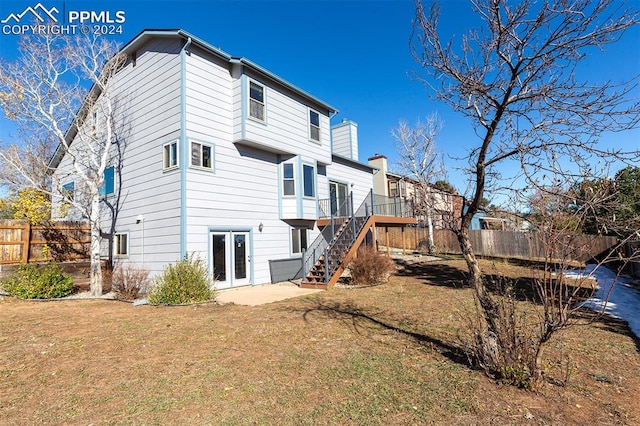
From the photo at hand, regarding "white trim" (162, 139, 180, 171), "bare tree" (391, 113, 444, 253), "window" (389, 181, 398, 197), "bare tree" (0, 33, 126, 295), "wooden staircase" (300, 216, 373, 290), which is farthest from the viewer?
"window" (389, 181, 398, 197)

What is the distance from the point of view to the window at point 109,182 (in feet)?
43.1

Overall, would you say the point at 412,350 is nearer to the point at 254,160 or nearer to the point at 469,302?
the point at 469,302

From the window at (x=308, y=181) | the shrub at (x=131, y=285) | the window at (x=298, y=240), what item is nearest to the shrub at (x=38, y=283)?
the shrub at (x=131, y=285)

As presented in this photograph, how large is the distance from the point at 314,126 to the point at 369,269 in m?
7.13

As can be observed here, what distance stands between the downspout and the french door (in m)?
1.11

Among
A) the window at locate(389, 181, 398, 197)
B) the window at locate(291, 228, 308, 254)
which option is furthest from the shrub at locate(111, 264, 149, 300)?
the window at locate(389, 181, 398, 197)

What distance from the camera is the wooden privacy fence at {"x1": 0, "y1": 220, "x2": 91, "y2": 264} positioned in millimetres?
10977

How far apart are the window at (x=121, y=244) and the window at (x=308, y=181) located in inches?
271

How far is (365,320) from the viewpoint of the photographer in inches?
271

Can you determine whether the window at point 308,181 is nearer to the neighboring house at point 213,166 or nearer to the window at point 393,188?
the neighboring house at point 213,166

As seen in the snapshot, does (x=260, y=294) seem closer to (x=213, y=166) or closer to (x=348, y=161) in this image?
(x=213, y=166)

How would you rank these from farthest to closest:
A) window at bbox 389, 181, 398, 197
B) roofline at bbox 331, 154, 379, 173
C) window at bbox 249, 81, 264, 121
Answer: window at bbox 389, 181, 398, 197 → roofline at bbox 331, 154, 379, 173 → window at bbox 249, 81, 264, 121

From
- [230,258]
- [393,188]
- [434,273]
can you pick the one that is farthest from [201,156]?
[393,188]

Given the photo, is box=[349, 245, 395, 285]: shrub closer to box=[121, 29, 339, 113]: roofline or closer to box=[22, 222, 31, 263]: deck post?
box=[121, 29, 339, 113]: roofline
